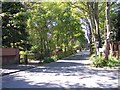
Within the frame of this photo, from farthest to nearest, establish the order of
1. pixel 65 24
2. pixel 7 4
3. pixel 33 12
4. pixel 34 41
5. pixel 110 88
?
pixel 65 24 < pixel 34 41 < pixel 33 12 < pixel 7 4 < pixel 110 88

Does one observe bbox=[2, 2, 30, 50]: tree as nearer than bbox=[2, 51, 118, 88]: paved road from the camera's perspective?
No

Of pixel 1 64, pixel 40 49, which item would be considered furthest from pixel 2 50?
pixel 40 49

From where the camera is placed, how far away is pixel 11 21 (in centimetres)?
2583

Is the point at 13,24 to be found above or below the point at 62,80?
above

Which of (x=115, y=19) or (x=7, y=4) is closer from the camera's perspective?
(x=7, y=4)

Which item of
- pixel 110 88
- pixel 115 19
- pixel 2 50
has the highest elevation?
pixel 115 19

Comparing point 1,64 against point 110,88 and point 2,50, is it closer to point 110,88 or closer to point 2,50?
point 2,50

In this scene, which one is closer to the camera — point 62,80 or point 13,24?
point 62,80

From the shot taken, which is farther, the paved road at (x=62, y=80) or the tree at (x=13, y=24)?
the tree at (x=13, y=24)

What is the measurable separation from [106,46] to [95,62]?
2.46 m

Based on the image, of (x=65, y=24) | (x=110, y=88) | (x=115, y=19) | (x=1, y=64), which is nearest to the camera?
(x=110, y=88)

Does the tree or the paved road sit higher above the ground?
the tree

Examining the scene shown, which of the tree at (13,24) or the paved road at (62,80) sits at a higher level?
the tree at (13,24)

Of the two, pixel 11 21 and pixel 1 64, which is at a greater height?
pixel 11 21
